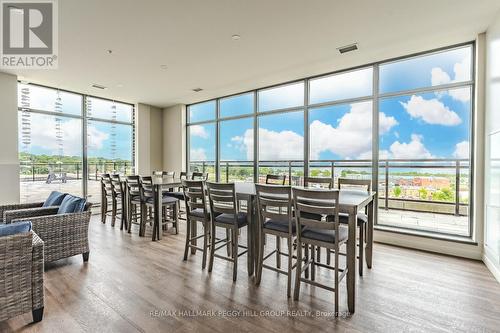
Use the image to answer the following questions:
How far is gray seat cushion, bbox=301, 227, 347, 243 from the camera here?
2.07 meters

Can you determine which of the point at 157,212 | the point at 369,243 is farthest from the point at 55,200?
the point at 369,243

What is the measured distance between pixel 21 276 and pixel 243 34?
3.25 meters

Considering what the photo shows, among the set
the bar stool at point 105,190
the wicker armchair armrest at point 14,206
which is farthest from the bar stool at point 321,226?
the bar stool at point 105,190

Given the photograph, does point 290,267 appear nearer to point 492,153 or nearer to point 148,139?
point 492,153

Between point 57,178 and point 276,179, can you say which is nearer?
point 276,179

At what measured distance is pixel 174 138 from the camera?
696 centimetres

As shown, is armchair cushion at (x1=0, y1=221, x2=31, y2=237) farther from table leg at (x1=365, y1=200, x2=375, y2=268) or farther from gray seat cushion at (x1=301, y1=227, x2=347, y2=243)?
table leg at (x1=365, y1=200, x2=375, y2=268)

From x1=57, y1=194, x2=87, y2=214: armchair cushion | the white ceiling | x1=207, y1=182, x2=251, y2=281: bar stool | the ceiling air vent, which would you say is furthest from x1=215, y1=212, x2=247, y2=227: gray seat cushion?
the ceiling air vent

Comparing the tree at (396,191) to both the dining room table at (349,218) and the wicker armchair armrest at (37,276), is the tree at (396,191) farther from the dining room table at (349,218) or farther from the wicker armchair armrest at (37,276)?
the wicker armchair armrest at (37,276)

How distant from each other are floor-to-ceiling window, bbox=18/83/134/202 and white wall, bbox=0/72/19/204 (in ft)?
1.67

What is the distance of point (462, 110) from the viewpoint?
3.41 m

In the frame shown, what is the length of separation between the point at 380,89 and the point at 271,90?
218 cm

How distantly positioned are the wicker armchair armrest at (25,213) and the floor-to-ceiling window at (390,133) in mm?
3604

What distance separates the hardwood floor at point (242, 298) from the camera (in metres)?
1.85
